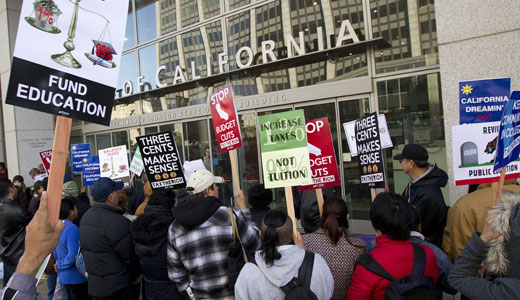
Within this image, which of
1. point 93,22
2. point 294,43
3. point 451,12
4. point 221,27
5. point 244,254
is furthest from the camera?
point 221,27

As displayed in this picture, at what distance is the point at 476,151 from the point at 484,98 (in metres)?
0.69

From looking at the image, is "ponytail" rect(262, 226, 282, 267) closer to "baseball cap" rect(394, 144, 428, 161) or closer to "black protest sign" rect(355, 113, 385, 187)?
"black protest sign" rect(355, 113, 385, 187)

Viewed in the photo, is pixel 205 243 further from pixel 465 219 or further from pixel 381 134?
pixel 381 134

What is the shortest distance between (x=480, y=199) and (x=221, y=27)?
28.9 feet

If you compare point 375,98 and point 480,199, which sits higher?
point 375,98

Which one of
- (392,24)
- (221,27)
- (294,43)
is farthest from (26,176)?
(392,24)

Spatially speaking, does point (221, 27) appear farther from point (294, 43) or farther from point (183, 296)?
point (183, 296)

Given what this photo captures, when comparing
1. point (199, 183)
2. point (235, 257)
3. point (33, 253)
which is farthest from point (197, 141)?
point (33, 253)

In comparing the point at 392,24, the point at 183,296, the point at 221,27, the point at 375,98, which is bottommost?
the point at 183,296

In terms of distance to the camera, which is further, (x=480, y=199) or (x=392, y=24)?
(x=392, y=24)

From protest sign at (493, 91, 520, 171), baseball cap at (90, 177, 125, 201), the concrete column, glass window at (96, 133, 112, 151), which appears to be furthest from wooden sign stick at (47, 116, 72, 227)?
the concrete column

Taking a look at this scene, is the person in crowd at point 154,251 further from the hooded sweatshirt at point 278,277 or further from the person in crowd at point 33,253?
the person in crowd at point 33,253

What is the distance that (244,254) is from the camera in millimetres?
2996

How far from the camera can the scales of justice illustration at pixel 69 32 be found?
81.1 inches
